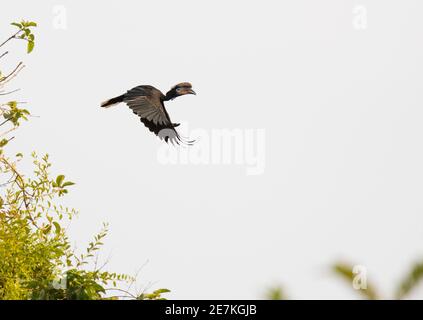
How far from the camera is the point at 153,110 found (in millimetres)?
12562

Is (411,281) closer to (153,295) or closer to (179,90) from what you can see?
(153,295)

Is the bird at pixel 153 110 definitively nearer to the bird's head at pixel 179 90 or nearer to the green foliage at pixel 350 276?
the bird's head at pixel 179 90

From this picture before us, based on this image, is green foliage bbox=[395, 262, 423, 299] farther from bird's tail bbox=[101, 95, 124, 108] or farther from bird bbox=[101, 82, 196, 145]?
bird's tail bbox=[101, 95, 124, 108]

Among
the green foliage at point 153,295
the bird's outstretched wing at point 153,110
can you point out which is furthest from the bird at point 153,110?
the green foliage at point 153,295

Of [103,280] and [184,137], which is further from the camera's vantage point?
[184,137]

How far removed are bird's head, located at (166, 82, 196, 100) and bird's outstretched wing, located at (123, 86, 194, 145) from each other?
10.8 inches

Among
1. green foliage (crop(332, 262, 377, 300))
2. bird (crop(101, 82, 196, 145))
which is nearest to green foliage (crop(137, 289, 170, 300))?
green foliage (crop(332, 262, 377, 300))

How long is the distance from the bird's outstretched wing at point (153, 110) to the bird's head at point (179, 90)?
27 cm

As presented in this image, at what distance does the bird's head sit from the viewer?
509 inches

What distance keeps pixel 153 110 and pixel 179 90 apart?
62cm
